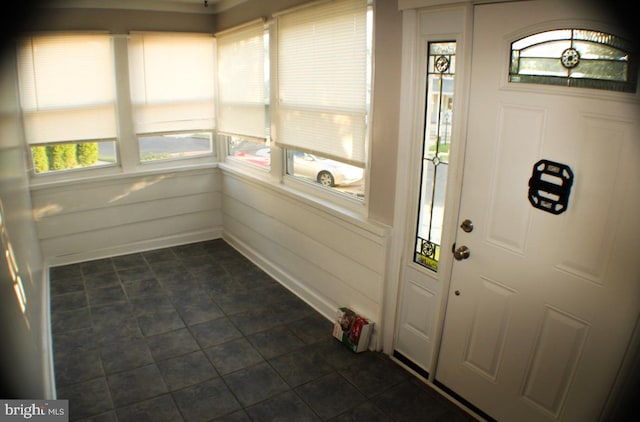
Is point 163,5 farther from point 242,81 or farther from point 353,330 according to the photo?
point 353,330

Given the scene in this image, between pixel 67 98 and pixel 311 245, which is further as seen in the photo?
pixel 67 98

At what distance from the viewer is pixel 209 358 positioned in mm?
3160

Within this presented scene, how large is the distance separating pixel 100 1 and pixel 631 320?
4.79m

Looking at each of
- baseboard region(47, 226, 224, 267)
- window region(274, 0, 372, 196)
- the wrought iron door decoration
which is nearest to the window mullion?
baseboard region(47, 226, 224, 267)

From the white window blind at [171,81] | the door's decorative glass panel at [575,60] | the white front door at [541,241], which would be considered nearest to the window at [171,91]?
the white window blind at [171,81]

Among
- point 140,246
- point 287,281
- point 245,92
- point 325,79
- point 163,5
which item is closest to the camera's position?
point 325,79

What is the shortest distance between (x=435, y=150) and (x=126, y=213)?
3536 mm

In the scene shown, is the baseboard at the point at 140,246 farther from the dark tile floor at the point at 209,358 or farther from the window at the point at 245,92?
the window at the point at 245,92

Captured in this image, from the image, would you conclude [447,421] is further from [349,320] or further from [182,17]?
[182,17]

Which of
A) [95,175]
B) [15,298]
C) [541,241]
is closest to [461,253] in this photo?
[541,241]

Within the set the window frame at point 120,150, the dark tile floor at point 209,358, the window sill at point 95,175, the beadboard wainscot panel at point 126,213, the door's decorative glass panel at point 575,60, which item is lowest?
the dark tile floor at point 209,358

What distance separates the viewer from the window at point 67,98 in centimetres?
422

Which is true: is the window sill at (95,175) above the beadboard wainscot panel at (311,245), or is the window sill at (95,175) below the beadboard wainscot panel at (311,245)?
above

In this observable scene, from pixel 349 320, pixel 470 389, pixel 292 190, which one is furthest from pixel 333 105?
pixel 470 389
